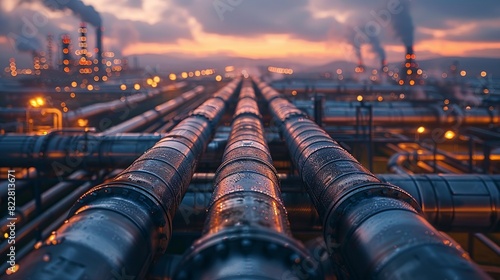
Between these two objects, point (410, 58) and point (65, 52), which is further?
point (65, 52)

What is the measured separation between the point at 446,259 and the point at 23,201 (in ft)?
48.7

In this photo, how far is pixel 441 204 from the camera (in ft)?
22.9

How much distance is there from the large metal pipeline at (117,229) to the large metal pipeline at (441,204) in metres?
2.00

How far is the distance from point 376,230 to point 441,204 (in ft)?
13.6

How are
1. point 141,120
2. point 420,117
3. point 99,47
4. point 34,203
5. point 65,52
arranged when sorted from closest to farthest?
1. point 34,203
2. point 420,117
3. point 141,120
4. point 99,47
5. point 65,52

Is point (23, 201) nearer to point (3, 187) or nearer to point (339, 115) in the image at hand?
point (3, 187)

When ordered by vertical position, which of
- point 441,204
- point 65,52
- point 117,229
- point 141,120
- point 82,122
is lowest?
point 82,122

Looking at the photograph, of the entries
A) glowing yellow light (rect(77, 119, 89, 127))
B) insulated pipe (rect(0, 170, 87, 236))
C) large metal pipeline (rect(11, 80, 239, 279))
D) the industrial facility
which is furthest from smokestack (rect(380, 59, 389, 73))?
large metal pipeline (rect(11, 80, 239, 279))

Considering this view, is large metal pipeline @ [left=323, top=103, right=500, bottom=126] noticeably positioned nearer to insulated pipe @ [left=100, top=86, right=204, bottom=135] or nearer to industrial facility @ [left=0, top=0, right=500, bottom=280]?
industrial facility @ [left=0, top=0, right=500, bottom=280]

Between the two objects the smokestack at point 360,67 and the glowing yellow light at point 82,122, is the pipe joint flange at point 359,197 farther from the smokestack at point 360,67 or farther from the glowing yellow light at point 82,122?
the smokestack at point 360,67

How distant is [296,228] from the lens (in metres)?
7.77

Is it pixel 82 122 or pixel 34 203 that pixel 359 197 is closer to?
pixel 34 203

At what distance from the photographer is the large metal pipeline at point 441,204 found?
6934mm

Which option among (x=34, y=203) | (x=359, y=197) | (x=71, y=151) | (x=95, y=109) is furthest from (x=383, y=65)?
(x=359, y=197)
